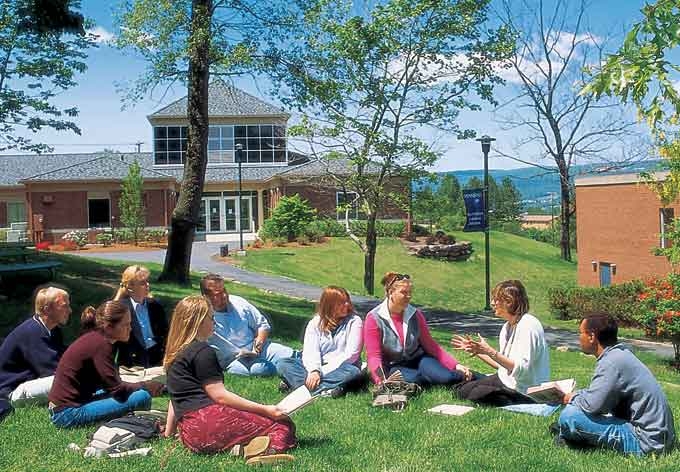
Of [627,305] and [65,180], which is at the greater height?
[65,180]

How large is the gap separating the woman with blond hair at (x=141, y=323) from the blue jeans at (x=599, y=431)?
4.63 metres

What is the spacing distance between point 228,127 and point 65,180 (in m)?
11.0

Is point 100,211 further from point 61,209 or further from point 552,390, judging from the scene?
point 552,390

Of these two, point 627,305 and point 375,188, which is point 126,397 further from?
point 627,305

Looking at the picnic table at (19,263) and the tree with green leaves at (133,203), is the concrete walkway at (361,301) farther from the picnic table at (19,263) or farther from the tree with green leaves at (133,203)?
the picnic table at (19,263)

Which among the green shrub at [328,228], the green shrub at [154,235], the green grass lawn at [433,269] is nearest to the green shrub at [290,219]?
the green shrub at [328,228]

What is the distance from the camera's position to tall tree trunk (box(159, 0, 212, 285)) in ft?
59.3

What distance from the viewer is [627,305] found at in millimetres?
24359

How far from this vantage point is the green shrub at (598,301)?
24.5 meters

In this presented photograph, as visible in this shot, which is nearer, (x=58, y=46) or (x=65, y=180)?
(x=58, y=46)

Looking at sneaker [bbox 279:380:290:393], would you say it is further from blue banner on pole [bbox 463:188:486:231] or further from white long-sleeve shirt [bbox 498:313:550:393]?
blue banner on pole [bbox 463:188:486:231]

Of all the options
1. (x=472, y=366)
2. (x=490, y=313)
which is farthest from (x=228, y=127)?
(x=472, y=366)

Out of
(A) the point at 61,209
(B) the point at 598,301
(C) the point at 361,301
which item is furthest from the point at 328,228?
(B) the point at 598,301

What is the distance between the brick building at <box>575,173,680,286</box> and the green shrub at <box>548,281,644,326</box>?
2669mm
